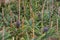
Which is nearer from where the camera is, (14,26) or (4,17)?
(14,26)

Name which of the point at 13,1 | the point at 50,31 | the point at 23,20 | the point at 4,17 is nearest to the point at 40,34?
the point at 50,31

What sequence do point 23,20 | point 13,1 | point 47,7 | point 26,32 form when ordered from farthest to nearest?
point 13,1 → point 47,7 → point 23,20 → point 26,32

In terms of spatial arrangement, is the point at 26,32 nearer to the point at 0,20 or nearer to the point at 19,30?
the point at 19,30

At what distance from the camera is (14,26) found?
6.92 feet

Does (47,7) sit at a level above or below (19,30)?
above

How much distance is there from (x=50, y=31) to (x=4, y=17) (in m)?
0.60

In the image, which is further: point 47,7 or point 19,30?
point 47,7

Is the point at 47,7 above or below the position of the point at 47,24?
above

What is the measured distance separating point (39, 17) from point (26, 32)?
40cm

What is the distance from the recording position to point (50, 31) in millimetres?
2039

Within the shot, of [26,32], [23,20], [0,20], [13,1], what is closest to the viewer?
[26,32]

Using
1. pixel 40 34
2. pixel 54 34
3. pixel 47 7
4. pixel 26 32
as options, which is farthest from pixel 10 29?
pixel 47 7

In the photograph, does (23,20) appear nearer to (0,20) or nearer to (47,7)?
(0,20)

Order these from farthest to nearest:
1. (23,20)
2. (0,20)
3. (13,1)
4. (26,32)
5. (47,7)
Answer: (13,1), (47,7), (0,20), (23,20), (26,32)
